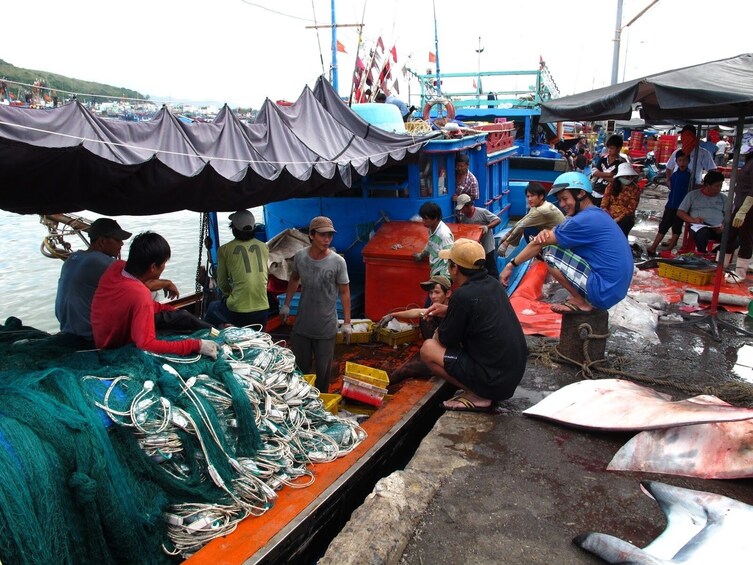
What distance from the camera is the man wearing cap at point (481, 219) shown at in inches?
280

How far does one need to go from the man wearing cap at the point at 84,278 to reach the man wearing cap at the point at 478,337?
251 cm

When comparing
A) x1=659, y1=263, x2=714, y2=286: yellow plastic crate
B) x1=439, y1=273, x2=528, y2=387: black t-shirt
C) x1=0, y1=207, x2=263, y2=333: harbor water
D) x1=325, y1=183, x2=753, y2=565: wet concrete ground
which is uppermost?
x1=439, y1=273, x2=528, y2=387: black t-shirt

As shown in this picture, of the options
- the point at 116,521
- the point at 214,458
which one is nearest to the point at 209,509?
the point at 214,458

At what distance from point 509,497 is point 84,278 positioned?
128 inches

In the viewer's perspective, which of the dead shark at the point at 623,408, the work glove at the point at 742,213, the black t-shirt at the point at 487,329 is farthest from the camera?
the work glove at the point at 742,213

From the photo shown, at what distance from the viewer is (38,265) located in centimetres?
1523

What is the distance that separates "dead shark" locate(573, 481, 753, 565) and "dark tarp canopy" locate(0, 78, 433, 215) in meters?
3.65

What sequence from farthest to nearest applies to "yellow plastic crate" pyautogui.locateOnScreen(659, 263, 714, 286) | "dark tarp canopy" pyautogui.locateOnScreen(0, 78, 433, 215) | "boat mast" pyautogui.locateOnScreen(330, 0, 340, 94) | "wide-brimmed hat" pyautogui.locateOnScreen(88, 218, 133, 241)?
"boat mast" pyautogui.locateOnScreen(330, 0, 340, 94) → "yellow plastic crate" pyautogui.locateOnScreen(659, 263, 714, 286) → "wide-brimmed hat" pyautogui.locateOnScreen(88, 218, 133, 241) → "dark tarp canopy" pyautogui.locateOnScreen(0, 78, 433, 215)

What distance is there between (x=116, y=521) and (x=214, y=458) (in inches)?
22.1

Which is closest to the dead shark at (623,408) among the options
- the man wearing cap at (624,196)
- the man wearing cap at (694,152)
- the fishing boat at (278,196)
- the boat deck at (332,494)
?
the boat deck at (332,494)

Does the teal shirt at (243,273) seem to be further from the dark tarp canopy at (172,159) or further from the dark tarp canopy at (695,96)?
the dark tarp canopy at (695,96)

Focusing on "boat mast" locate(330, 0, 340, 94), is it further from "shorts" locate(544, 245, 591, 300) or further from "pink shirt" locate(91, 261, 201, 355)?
"pink shirt" locate(91, 261, 201, 355)

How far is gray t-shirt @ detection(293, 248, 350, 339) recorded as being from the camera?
4805 mm

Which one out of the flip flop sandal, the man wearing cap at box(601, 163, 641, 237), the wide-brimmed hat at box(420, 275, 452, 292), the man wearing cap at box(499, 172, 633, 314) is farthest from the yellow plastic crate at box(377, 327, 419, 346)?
the man wearing cap at box(601, 163, 641, 237)
